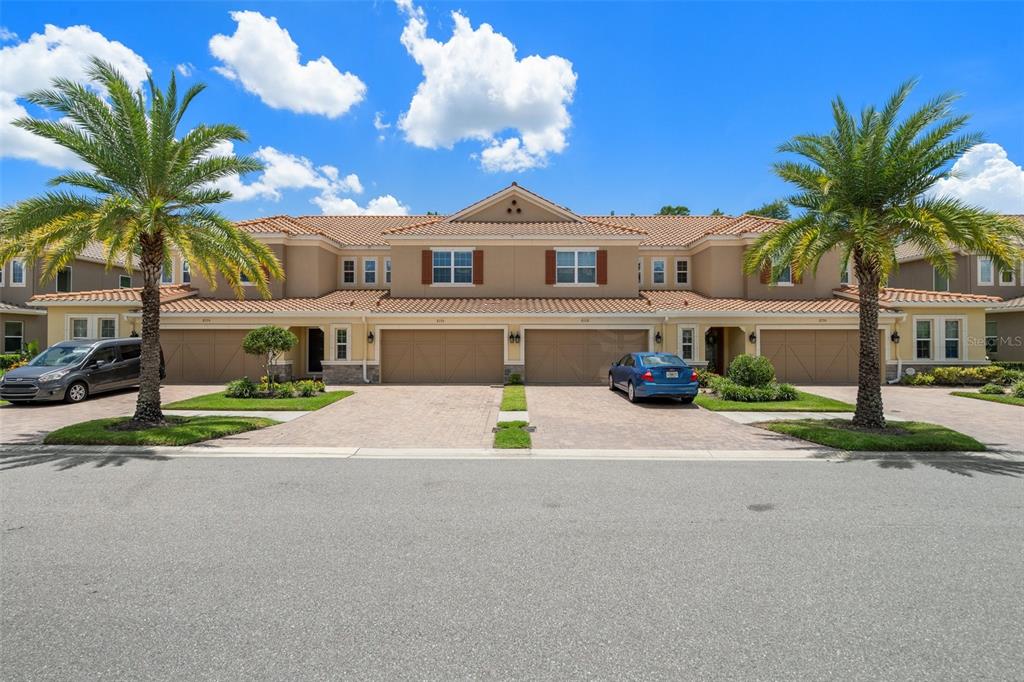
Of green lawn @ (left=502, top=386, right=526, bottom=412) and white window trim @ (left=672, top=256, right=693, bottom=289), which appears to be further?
white window trim @ (left=672, top=256, right=693, bottom=289)

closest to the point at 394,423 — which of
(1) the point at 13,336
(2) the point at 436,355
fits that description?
(2) the point at 436,355

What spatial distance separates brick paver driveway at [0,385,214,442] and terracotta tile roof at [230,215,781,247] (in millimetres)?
8663

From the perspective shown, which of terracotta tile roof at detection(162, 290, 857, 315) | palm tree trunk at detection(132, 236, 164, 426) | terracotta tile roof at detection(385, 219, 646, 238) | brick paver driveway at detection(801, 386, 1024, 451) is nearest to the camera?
brick paver driveway at detection(801, 386, 1024, 451)

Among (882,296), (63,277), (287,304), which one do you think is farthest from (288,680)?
(63,277)

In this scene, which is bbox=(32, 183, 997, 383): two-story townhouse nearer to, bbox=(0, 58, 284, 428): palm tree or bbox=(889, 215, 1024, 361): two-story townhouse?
bbox=(889, 215, 1024, 361): two-story townhouse

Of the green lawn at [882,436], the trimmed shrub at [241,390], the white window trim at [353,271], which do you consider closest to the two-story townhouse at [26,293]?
the white window trim at [353,271]

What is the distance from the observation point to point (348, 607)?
391 centimetres

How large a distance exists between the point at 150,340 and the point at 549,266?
15.1m

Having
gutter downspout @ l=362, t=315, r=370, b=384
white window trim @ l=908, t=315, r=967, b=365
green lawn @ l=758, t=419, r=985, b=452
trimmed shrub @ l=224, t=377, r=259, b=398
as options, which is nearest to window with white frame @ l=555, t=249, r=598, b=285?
gutter downspout @ l=362, t=315, r=370, b=384

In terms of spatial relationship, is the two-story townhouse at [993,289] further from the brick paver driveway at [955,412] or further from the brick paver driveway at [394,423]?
the brick paver driveway at [394,423]

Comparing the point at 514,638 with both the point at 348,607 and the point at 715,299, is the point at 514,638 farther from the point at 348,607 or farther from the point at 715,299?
the point at 715,299

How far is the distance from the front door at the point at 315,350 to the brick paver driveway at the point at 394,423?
20.1 feet

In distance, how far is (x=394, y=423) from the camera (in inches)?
493

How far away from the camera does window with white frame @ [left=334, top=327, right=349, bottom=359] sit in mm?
20969
